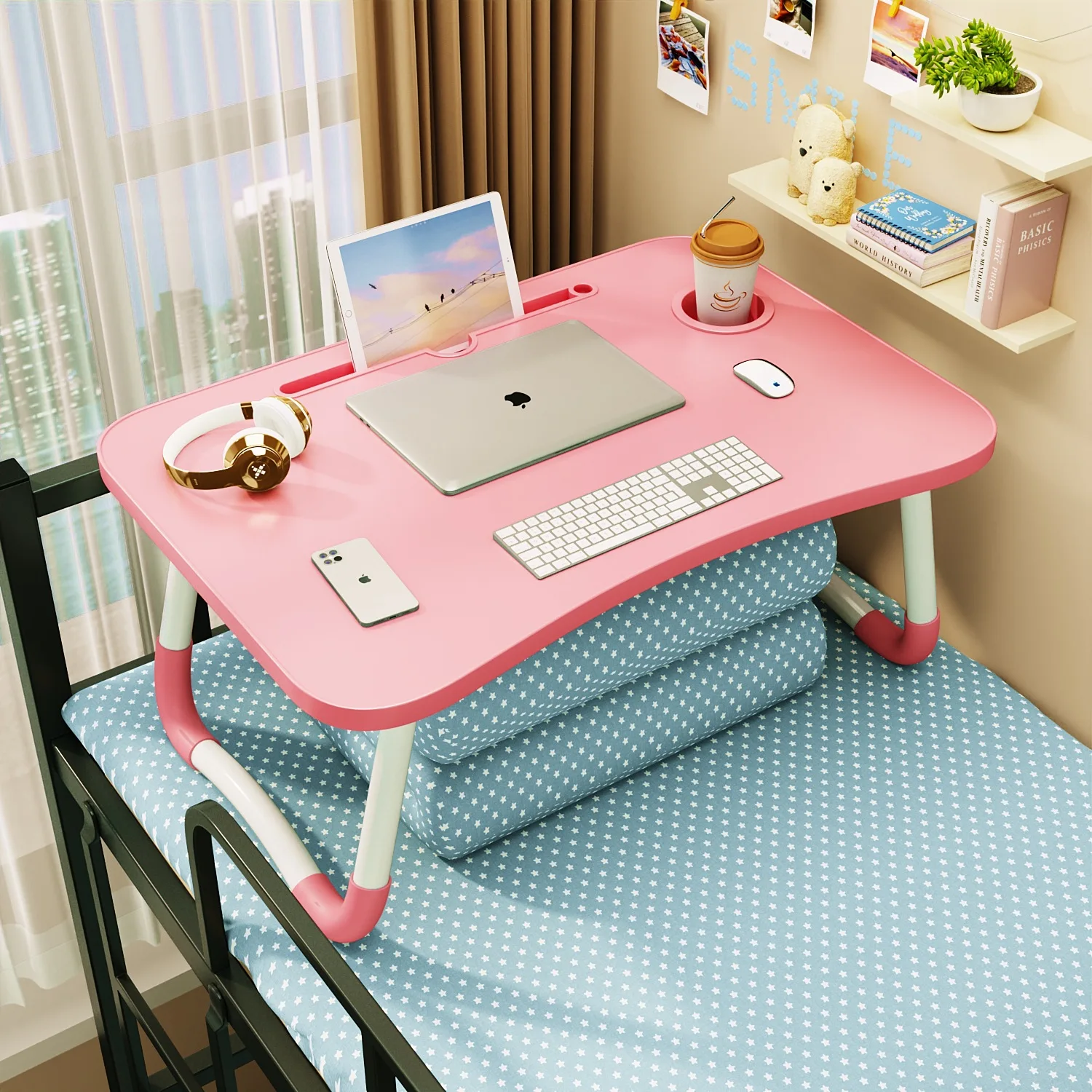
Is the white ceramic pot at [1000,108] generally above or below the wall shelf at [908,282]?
above

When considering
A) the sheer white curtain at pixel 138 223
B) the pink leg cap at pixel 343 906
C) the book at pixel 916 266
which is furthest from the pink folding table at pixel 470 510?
the sheer white curtain at pixel 138 223

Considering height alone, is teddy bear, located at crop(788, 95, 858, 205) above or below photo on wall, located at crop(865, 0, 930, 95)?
below

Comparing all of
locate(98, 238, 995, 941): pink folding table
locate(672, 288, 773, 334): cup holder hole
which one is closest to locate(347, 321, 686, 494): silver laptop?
locate(98, 238, 995, 941): pink folding table

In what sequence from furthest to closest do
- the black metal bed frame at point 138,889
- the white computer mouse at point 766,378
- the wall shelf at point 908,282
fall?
the white computer mouse at point 766,378
the wall shelf at point 908,282
the black metal bed frame at point 138,889

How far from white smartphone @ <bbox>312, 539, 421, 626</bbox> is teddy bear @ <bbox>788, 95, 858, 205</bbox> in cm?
77

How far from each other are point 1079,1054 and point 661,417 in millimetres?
807

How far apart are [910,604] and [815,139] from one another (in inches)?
23.6

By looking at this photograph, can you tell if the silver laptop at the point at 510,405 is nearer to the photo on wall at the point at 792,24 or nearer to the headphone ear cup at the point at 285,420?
the headphone ear cup at the point at 285,420

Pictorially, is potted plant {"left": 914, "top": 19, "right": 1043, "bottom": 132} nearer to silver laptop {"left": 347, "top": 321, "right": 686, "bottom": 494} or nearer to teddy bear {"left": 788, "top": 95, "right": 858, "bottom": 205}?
teddy bear {"left": 788, "top": 95, "right": 858, "bottom": 205}

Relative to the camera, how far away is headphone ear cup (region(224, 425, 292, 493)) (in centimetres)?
148

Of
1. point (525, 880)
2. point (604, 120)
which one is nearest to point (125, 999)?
point (525, 880)

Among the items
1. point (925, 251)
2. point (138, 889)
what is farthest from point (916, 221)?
point (138, 889)

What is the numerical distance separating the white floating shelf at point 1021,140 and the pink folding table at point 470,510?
0.30 meters

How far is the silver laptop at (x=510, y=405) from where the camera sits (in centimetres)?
156
